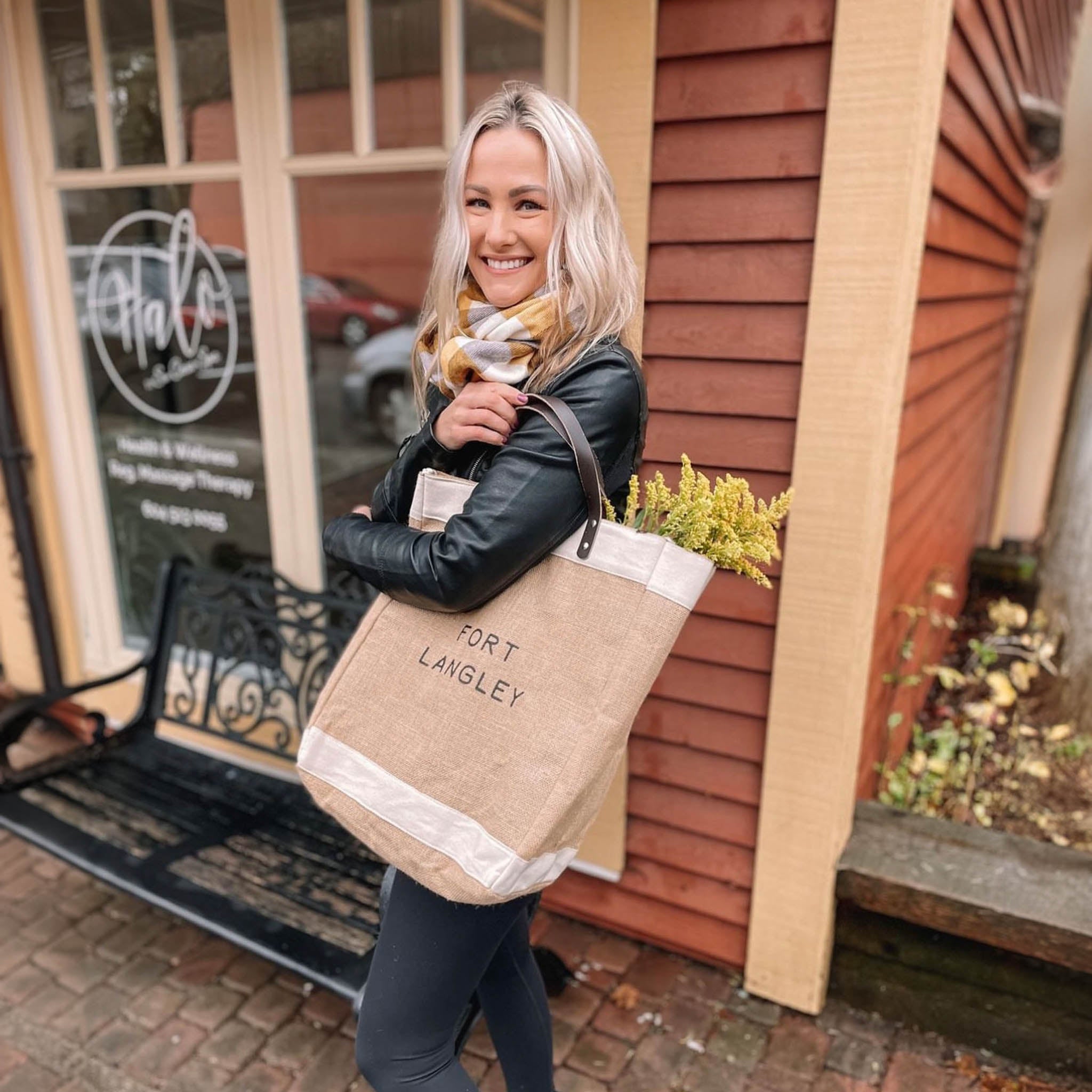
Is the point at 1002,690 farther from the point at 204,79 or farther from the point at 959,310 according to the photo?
the point at 204,79

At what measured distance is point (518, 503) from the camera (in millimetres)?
1279

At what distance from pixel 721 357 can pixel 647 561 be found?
966 millimetres

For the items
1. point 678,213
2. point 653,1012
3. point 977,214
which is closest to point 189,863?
point 653,1012

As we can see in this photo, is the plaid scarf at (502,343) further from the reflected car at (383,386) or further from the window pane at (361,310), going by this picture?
the reflected car at (383,386)

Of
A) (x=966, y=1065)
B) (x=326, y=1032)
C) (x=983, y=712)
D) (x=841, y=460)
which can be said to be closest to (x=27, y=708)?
(x=326, y=1032)

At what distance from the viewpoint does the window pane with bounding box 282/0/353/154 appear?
254 centimetres

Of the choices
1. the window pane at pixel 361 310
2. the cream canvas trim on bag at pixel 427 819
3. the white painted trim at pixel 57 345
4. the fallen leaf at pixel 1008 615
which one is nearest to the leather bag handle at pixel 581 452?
the cream canvas trim on bag at pixel 427 819

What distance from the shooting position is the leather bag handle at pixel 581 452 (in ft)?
4.20

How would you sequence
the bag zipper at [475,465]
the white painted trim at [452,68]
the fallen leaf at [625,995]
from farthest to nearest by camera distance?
the fallen leaf at [625,995], the white painted trim at [452,68], the bag zipper at [475,465]

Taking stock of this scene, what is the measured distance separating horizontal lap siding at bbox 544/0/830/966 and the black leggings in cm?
84

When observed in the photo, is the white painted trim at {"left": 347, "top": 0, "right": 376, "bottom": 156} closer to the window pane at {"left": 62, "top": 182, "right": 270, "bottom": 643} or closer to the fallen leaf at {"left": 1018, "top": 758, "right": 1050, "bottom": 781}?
the window pane at {"left": 62, "top": 182, "right": 270, "bottom": 643}

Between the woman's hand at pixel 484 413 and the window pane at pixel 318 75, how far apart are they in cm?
157

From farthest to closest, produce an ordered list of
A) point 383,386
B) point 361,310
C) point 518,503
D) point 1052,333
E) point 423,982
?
1. point 1052,333
2. point 361,310
3. point 383,386
4. point 423,982
5. point 518,503

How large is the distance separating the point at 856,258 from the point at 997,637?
273cm
